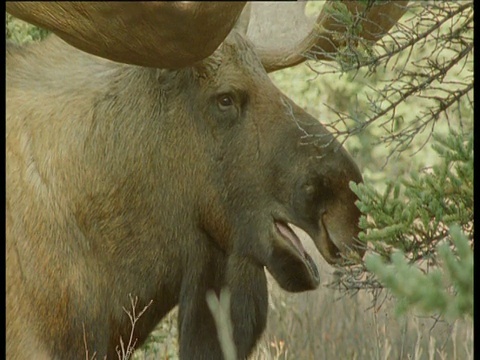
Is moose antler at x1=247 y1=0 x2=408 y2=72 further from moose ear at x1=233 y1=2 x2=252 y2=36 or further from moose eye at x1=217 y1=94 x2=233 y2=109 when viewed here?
moose eye at x1=217 y1=94 x2=233 y2=109

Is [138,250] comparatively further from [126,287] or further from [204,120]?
[204,120]

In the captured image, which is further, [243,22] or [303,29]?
[303,29]

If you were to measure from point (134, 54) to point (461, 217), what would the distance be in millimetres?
1155

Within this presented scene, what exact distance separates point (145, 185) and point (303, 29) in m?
1.49

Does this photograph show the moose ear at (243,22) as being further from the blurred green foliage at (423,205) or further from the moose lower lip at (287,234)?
the moose lower lip at (287,234)

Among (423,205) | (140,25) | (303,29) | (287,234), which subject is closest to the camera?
(140,25)

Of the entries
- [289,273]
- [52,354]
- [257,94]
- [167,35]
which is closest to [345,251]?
[289,273]

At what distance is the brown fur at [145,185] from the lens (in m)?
4.29

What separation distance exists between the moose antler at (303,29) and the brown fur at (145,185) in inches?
15.9

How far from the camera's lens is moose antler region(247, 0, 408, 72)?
4750 millimetres

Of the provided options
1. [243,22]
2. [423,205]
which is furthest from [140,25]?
[243,22]

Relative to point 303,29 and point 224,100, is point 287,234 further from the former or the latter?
point 303,29

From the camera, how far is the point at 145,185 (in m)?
4.45

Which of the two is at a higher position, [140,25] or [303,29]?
[303,29]
